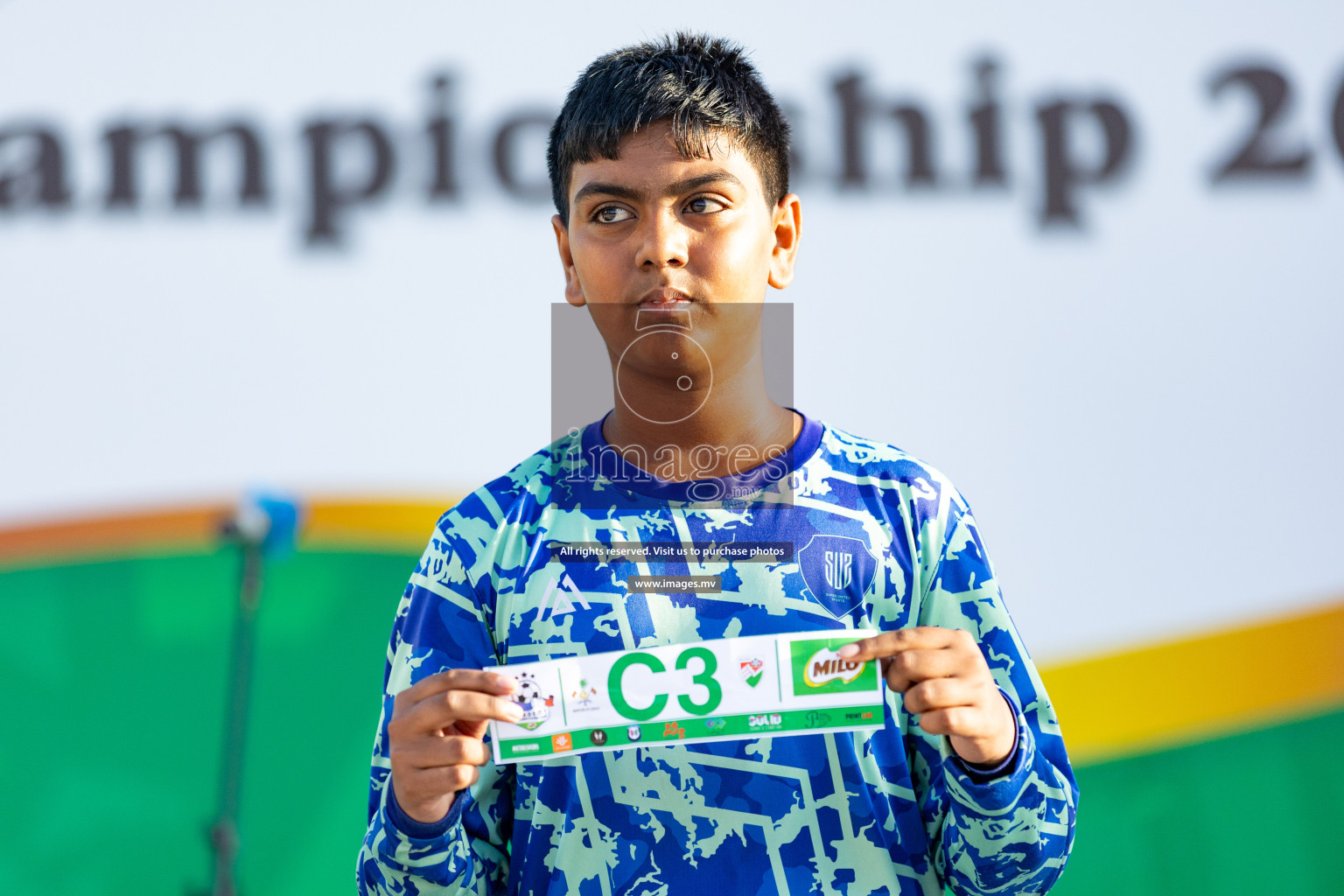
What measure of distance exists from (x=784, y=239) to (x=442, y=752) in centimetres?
59

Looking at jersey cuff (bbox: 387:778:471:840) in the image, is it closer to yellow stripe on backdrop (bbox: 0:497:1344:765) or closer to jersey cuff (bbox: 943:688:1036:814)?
jersey cuff (bbox: 943:688:1036:814)

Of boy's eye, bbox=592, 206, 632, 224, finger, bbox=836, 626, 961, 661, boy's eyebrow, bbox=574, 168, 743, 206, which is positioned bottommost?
finger, bbox=836, 626, 961, 661

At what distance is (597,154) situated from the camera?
1.01m

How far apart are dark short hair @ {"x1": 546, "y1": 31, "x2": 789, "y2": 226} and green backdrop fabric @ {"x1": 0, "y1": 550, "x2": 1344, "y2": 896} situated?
44.6 inches

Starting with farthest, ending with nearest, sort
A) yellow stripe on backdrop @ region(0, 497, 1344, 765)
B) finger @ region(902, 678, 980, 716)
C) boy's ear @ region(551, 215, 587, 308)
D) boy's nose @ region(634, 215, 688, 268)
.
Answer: yellow stripe on backdrop @ region(0, 497, 1344, 765) → boy's ear @ region(551, 215, 587, 308) → boy's nose @ region(634, 215, 688, 268) → finger @ region(902, 678, 980, 716)

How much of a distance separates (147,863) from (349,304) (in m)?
1.05

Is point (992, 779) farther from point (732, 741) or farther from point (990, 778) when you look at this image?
point (732, 741)

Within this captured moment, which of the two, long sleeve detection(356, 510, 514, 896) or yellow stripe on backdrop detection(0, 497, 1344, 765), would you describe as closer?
long sleeve detection(356, 510, 514, 896)

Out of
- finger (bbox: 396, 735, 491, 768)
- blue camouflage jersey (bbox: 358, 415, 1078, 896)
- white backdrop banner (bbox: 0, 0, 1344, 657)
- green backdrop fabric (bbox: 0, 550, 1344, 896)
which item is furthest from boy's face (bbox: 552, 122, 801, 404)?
green backdrop fabric (bbox: 0, 550, 1344, 896)

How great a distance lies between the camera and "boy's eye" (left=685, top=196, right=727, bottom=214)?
3.22 feet

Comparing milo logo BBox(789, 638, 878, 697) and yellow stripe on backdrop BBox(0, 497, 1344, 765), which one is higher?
milo logo BBox(789, 638, 878, 697)

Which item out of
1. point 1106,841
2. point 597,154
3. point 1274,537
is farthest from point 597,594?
point 1274,537

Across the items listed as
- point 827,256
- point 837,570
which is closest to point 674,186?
point 837,570

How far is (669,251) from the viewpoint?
94 centimetres
